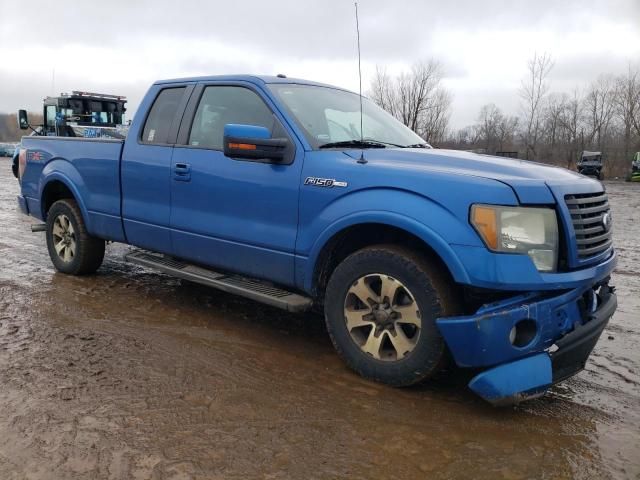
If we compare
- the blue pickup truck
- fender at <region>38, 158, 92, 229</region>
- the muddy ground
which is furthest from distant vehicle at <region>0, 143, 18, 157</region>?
the muddy ground

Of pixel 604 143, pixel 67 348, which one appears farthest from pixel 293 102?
pixel 604 143

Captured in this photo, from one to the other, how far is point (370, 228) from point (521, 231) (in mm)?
927

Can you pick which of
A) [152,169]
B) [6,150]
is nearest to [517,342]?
[152,169]

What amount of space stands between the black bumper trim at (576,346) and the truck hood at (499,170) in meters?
0.74

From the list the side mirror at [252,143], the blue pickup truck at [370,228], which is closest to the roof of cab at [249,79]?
the blue pickup truck at [370,228]

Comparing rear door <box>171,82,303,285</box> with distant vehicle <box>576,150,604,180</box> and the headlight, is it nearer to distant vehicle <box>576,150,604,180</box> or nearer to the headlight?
the headlight

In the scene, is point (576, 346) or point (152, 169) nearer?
point (576, 346)

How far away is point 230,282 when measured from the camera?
415 cm

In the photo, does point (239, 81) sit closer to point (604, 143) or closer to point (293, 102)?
point (293, 102)

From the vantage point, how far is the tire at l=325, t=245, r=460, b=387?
3.10 m

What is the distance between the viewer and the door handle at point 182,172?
435 centimetres

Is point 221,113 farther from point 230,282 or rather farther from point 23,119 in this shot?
point 23,119

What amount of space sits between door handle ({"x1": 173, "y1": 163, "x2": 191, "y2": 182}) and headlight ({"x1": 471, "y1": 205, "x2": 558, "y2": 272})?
2337 mm

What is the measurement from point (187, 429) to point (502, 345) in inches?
66.8
